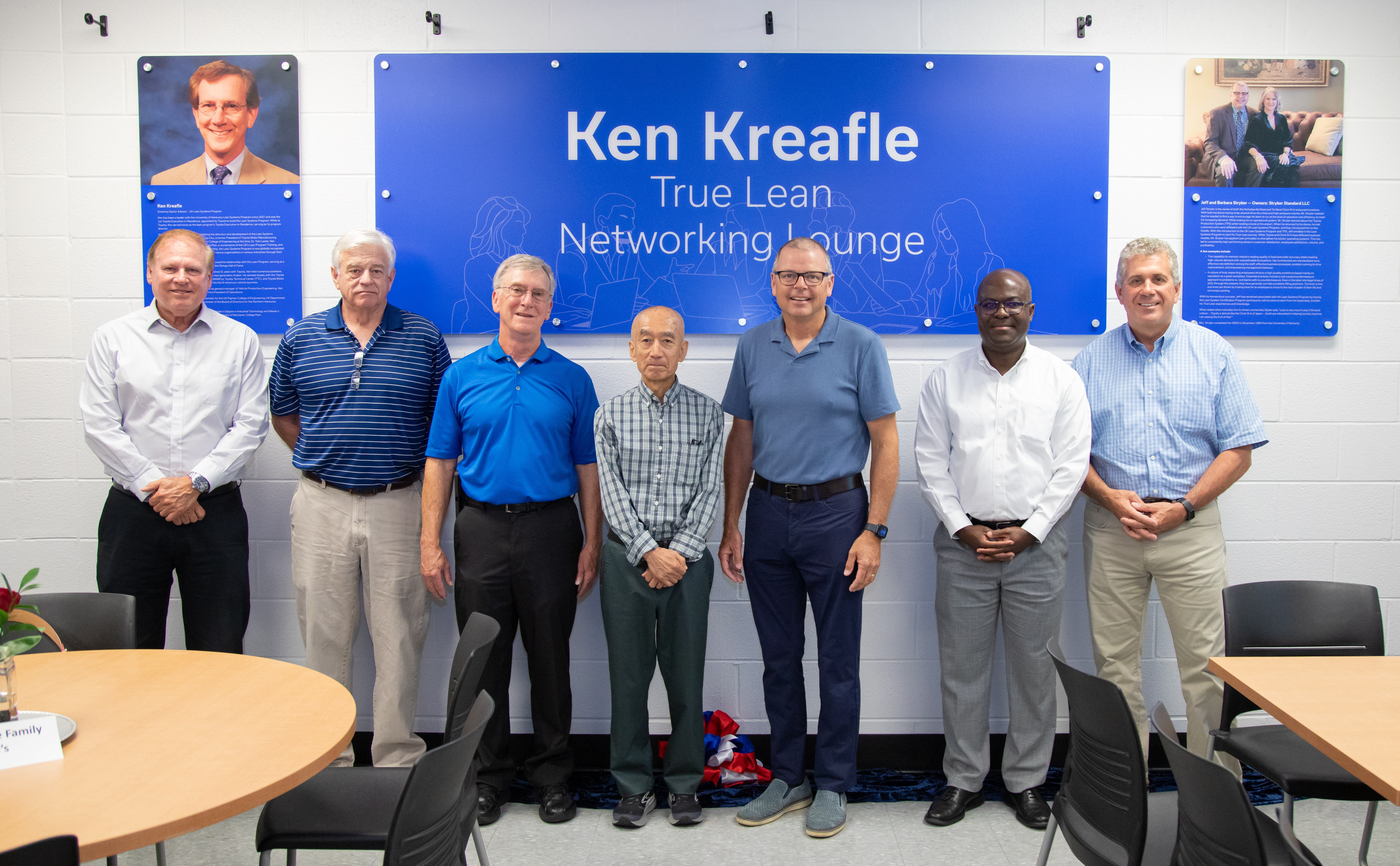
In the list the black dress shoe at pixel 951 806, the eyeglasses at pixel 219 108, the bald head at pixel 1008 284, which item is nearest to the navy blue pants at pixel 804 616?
the black dress shoe at pixel 951 806

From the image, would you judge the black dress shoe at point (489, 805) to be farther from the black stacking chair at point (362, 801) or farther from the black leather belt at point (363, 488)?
A: the black leather belt at point (363, 488)

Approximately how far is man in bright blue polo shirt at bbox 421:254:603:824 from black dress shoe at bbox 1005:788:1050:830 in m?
1.55

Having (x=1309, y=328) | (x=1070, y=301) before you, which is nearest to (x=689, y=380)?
(x=1070, y=301)

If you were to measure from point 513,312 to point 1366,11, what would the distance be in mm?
3488

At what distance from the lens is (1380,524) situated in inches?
135

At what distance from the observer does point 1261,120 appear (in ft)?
10.9

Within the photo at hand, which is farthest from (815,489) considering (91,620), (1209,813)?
(91,620)

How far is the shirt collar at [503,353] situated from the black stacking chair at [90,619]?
128cm

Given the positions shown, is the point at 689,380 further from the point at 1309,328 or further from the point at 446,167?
the point at 1309,328

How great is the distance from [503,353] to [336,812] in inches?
60.6

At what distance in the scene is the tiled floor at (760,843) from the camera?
271cm

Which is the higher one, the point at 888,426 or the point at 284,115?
the point at 284,115

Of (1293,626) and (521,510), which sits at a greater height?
(521,510)

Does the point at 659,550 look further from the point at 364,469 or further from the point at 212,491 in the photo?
the point at 212,491
